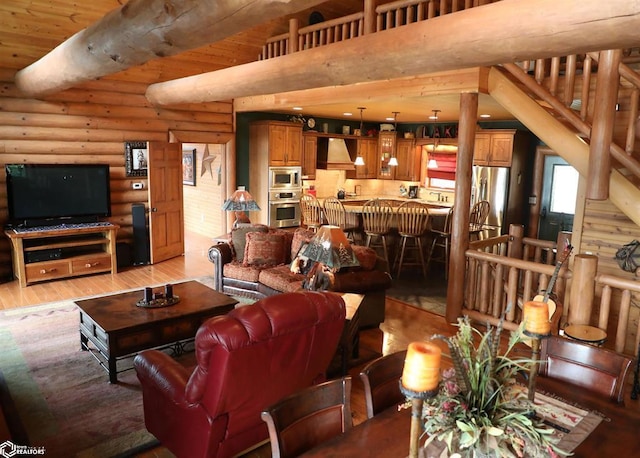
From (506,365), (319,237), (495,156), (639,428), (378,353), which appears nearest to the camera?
(506,365)

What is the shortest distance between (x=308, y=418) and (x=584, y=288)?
113 inches

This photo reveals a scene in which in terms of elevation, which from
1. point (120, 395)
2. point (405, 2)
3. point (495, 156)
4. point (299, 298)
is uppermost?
point (405, 2)

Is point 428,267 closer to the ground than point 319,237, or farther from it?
closer to the ground

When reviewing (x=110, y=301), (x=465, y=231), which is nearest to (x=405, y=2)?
(x=465, y=231)

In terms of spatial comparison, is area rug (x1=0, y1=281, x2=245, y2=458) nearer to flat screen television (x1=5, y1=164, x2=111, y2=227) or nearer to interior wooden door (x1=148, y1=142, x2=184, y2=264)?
flat screen television (x1=5, y1=164, x2=111, y2=227)

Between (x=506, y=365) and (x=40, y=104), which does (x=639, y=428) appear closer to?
(x=506, y=365)

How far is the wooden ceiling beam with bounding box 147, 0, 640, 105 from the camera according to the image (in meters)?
2.19

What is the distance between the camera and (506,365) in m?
1.54

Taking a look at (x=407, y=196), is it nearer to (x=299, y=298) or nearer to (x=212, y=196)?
(x=212, y=196)

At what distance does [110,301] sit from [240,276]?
1.77 meters

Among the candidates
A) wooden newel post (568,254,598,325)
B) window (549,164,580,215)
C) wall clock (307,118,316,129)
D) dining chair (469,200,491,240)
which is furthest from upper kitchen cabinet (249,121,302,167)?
wooden newel post (568,254,598,325)

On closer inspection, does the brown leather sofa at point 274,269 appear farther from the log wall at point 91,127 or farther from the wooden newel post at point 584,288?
the log wall at point 91,127

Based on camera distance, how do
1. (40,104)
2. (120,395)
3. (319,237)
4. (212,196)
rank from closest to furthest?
(120,395) → (319,237) → (40,104) → (212,196)

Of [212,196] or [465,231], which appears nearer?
[465,231]
